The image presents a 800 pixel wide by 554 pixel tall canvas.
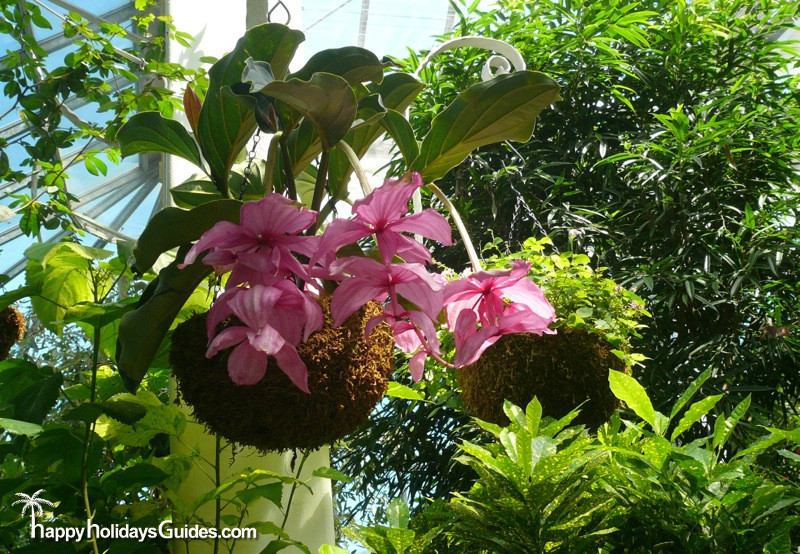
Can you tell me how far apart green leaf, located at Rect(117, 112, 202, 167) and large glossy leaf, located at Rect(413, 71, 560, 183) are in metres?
0.31

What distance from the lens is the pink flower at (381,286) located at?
0.62m

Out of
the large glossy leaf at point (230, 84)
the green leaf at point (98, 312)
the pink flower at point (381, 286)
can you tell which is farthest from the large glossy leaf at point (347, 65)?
the green leaf at point (98, 312)

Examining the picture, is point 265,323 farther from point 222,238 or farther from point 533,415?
point 533,415

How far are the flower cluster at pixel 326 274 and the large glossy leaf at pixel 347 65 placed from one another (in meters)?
0.25

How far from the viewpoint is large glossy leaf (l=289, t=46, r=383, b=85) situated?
82 cm

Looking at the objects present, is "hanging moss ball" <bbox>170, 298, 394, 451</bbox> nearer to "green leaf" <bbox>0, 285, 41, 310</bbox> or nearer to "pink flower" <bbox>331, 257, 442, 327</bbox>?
"pink flower" <bbox>331, 257, 442, 327</bbox>

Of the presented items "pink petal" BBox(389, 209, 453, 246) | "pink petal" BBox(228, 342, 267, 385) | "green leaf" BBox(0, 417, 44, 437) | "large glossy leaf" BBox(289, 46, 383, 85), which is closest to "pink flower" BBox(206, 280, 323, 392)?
"pink petal" BBox(228, 342, 267, 385)

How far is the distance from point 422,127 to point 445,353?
1843 mm

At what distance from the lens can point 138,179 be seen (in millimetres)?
6039

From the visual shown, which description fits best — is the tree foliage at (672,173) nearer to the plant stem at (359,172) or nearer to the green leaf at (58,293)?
the green leaf at (58,293)

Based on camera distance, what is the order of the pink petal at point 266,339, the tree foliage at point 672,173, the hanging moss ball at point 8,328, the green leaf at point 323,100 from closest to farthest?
1. the pink petal at point 266,339
2. the green leaf at point 323,100
3. the hanging moss ball at point 8,328
4. the tree foliage at point 672,173

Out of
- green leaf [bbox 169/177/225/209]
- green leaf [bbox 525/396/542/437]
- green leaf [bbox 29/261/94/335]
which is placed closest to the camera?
green leaf [bbox 169/177/225/209]

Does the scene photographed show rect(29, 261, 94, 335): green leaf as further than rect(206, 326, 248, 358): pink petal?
Yes

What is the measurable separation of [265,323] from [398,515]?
0.70 metres
